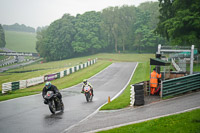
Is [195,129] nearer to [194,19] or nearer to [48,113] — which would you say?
[48,113]

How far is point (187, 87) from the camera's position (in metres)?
14.8

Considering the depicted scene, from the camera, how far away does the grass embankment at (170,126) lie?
7781 millimetres

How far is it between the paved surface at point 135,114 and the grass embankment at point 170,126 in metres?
0.92

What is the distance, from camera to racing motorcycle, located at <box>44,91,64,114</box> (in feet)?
40.3

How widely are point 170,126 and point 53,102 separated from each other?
23.3 feet

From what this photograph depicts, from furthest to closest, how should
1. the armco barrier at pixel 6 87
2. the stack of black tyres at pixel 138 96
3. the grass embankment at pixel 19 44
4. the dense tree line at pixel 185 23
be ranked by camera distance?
1. the grass embankment at pixel 19 44
2. the dense tree line at pixel 185 23
3. the armco barrier at pixel 6 87
4. the stack of black tyres at pixel 138 96

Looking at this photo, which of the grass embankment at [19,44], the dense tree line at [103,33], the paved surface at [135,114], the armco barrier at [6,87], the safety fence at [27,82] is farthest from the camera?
the grass embankment at [19,44]

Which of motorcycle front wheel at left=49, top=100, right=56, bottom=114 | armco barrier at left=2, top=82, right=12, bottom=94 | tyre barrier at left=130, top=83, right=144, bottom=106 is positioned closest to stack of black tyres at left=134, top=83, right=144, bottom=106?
→ tyre barrier at left=130, top=83, right=144, bottom=106

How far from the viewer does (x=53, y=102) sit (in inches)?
510

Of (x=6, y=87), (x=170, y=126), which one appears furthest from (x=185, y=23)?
(x=170, y=126)

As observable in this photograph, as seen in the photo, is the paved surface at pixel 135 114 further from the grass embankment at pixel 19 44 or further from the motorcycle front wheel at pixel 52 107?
the grass embankment at pixel 19 44

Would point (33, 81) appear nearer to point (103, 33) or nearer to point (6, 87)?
point (6, 87)

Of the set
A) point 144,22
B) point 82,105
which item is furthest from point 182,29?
point 144,22

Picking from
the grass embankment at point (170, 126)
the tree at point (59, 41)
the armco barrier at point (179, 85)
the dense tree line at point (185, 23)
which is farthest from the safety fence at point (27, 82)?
the tree at point (59, 41)
